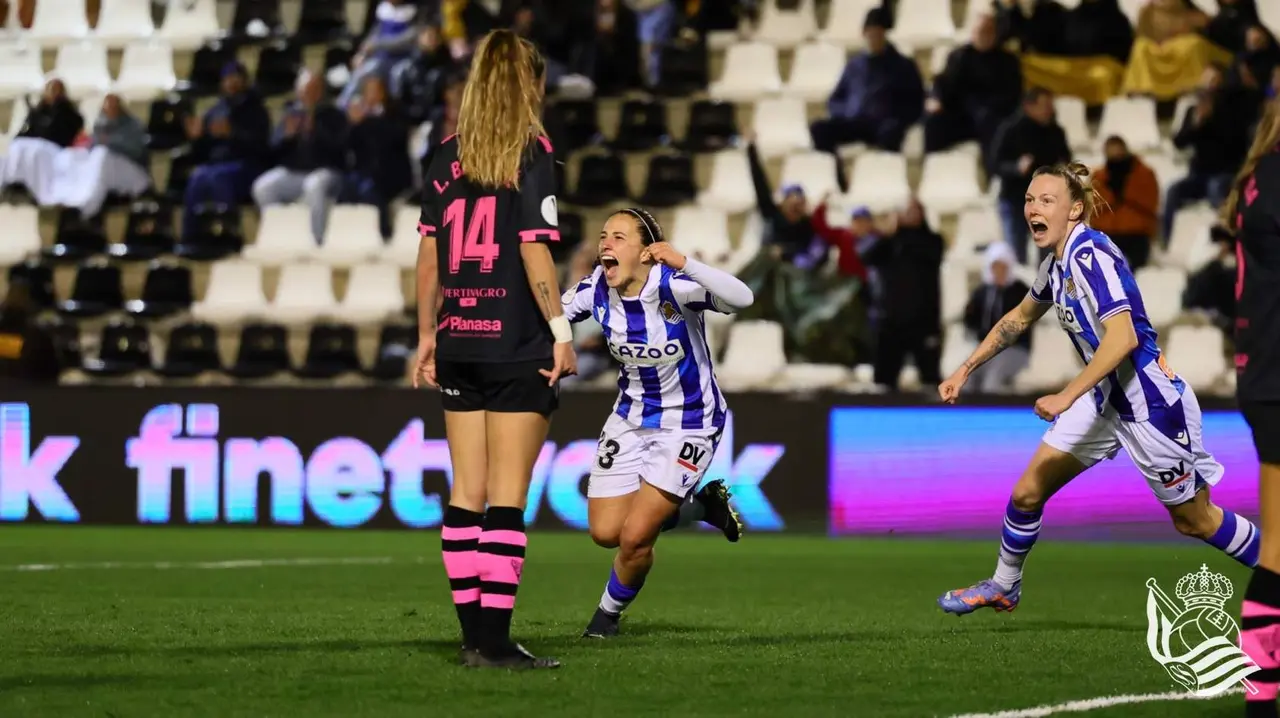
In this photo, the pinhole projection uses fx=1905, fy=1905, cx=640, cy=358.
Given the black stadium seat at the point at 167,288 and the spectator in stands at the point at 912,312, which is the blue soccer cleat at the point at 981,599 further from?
the black stadium seat at the point at 167,288

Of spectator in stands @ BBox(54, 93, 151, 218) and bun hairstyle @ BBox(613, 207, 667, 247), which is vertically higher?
bun hairstyle @ BBox(613, 207, 667, 247)

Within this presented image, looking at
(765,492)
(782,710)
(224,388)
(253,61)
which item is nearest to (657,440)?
(782,710)

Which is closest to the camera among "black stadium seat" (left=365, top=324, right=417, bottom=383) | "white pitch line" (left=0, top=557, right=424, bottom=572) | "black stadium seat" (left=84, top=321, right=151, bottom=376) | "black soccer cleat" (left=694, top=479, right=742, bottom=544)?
"black soccer cleat" (left=694, top=479, right=742, bottom=544)

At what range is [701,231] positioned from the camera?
730 inches

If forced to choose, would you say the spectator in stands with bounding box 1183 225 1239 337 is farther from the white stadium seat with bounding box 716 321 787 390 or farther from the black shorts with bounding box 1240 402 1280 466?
the black shorts with bounding box 1240 402 1280 466

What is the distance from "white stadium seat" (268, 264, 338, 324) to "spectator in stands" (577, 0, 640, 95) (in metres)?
3.40

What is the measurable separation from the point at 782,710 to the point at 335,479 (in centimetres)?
972

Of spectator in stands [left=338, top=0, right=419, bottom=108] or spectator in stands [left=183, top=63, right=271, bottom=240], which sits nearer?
spectator in stands [left=183, top=63, right=271, bottom=240]

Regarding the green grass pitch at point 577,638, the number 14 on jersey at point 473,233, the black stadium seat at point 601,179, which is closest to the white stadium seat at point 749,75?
the black stadium seat at point 601,179

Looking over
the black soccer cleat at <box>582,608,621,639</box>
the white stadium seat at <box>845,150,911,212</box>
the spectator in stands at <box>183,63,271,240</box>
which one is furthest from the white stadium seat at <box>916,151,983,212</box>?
the black soccer cleat at <box>582,608,621,639</box>

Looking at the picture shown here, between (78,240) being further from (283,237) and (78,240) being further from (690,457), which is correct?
(690,457)

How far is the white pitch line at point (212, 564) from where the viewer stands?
12.0 metres

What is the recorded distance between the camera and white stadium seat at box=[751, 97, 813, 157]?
19527 millimetres

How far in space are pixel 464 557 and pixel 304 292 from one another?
1252 cm
